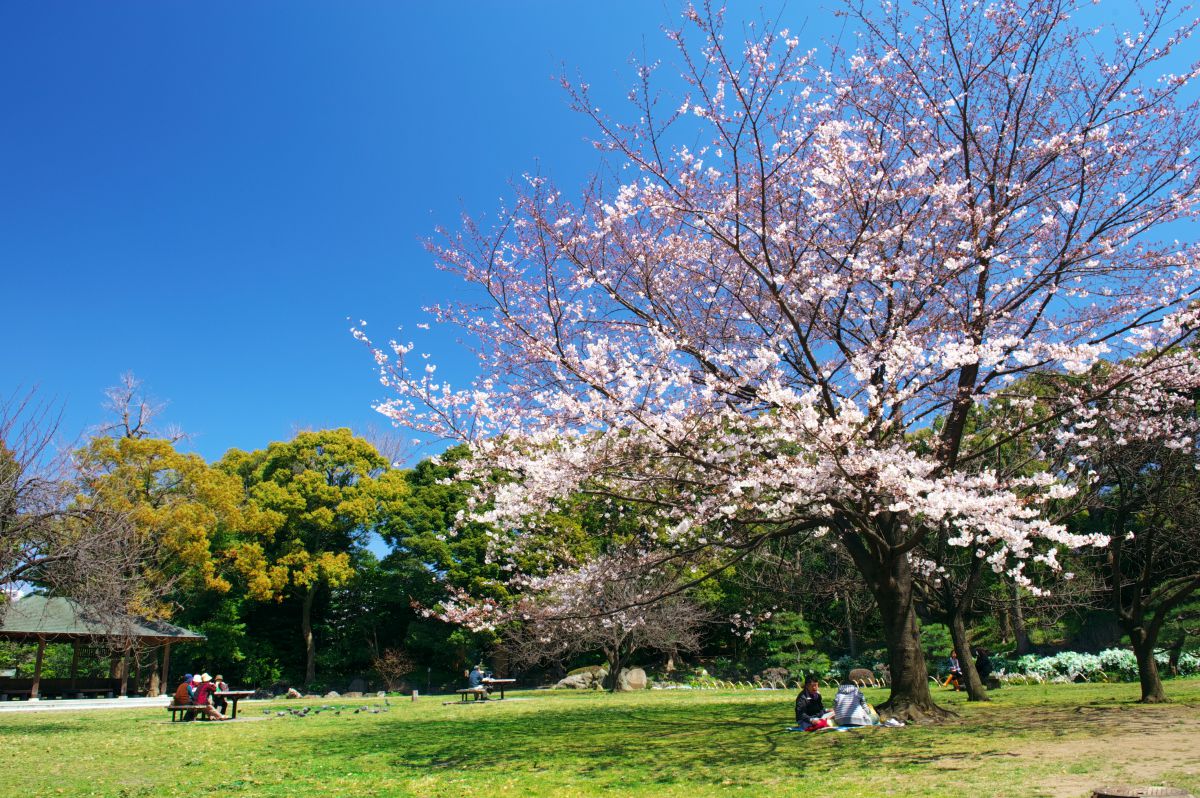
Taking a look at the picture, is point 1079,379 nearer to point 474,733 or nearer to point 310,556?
point 474,733

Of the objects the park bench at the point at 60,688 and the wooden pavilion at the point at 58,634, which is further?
the park bench at the point at 60,688

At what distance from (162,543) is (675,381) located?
2111cm

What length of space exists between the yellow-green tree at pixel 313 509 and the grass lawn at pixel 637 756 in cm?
1621

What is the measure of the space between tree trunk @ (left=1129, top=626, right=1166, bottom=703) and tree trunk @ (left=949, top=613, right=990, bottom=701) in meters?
2.56

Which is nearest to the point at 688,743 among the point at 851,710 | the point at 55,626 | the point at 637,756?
the point at 637,756

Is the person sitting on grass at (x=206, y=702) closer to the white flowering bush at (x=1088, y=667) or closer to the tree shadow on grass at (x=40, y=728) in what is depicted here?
the tree shadow on grass at (x=40, y=728)

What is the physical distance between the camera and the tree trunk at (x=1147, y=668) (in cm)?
1005

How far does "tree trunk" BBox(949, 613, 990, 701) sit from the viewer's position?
40.5 feet

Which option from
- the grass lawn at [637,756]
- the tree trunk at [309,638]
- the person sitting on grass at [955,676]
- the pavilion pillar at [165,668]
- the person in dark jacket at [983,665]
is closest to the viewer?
the grass lawn at [637,756]

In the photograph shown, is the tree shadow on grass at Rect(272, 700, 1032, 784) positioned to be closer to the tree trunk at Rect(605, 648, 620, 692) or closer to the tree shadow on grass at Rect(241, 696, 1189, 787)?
the tree shadow on grass at Rect(241, 696, 1189, 787)

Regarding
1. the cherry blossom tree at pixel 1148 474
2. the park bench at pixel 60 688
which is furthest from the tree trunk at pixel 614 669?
the park bench at pixel 60 688

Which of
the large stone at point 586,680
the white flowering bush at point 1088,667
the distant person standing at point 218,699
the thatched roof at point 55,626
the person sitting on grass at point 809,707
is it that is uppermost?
the thatched roof at point 55,626

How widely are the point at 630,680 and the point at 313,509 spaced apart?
1443 cm

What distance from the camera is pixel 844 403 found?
6.81 m
